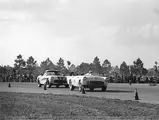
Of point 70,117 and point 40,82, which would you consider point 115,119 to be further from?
point 40,82

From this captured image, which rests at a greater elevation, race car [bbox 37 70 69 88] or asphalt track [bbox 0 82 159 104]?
race car [bbox 37 70 69 88]

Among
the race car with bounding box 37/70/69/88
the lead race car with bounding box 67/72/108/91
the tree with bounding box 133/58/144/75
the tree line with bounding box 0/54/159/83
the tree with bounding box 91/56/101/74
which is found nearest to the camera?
the lead race car with bounding box 67/72/108/91

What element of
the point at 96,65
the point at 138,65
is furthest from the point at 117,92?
the point at 96,65

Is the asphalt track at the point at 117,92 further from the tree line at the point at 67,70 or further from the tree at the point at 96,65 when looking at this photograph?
the tree at the point at 96,65

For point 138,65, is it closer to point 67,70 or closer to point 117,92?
point 67,70

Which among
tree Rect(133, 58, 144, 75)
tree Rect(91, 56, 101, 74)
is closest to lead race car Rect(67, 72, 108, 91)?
tree Rect(133, 58, 144, 75)

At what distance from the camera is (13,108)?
1194cm

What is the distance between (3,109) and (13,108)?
0.34 meters

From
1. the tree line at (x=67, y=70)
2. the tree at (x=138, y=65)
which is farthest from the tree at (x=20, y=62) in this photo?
the tree at (x=138, y=65)

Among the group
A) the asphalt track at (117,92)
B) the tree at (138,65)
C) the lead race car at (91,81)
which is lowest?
the asphalt track at (117,92)

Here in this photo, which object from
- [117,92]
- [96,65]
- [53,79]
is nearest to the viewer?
[117,92]

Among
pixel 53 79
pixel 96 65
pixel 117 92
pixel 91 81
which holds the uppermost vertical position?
pixel 96 65

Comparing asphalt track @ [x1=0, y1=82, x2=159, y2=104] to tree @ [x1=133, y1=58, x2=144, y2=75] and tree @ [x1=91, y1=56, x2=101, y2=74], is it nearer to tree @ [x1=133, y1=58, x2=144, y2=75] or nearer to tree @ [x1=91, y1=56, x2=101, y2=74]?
tree @ [x1=133, y1=58, x2=144, y2=75]

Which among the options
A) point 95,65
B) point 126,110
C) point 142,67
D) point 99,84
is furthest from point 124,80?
point 95,65
